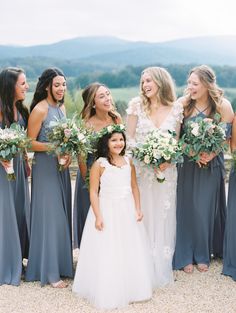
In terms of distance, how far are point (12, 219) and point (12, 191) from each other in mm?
327

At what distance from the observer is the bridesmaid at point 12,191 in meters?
5.53

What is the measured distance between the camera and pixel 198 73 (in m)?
5.81

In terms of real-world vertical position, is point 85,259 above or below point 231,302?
above

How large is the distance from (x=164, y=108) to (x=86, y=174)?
1198 mm

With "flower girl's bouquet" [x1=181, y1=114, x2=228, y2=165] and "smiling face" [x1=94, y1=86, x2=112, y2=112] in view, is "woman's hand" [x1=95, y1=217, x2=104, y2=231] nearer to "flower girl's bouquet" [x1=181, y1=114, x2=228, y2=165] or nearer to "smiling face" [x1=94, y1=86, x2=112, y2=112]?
"flower girl's bouquet" [x1=181, y1=114, x2=228, y2=165]

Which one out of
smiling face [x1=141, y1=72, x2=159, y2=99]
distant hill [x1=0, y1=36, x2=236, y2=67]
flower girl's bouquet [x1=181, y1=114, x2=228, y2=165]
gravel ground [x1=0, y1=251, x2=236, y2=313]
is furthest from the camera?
distant hill [x1=0, y1=36, x2=236, y2=67]

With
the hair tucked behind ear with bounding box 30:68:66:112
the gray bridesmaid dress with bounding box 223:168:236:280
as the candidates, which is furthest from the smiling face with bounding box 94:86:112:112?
the gray bridesmaid dress with bounding box 223:168:236:280

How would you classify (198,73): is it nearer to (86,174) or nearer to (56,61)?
(86,174)

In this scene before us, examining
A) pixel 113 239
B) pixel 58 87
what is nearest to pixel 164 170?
pixel 113 239

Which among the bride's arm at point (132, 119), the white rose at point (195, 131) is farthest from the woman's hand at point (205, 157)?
the bride's arm at point (132, 119)

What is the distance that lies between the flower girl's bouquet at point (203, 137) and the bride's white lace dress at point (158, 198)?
0.29 metres

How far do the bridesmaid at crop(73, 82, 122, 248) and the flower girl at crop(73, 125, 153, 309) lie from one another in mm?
561

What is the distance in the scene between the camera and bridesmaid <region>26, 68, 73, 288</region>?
5.54 meters

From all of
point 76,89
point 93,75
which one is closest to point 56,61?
point 93,75
